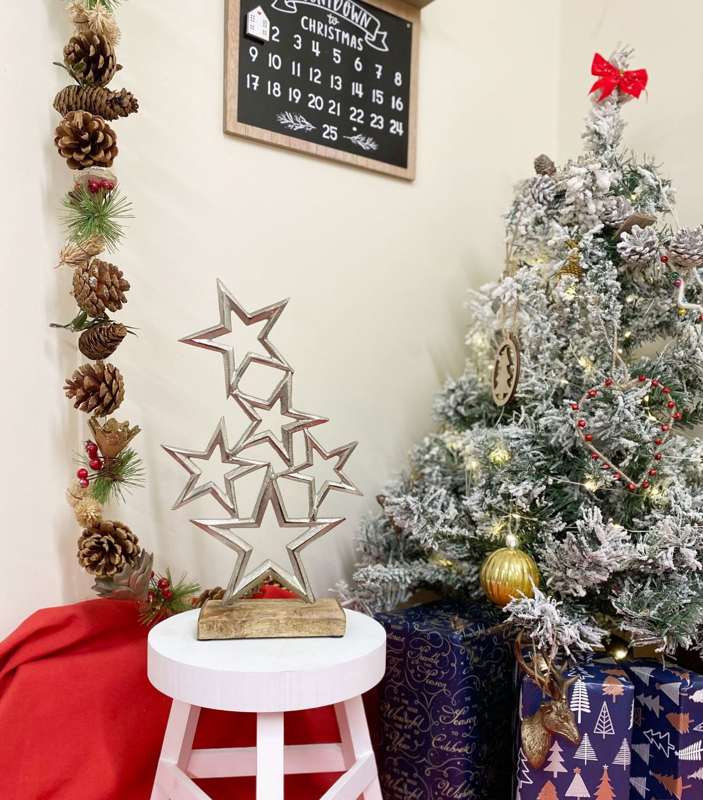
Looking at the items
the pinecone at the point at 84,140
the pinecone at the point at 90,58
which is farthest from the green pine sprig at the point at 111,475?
the pinecone at the point at 90,58

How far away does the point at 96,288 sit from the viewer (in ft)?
3.37

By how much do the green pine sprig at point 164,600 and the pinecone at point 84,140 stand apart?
1.99 feet

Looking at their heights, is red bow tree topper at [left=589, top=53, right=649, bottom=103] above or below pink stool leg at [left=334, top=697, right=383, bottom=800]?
above

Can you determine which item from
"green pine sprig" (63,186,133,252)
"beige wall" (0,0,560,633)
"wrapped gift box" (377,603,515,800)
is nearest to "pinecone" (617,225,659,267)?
"beige wall" (0,0,560,633)

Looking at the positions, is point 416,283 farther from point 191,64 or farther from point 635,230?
point 191,64

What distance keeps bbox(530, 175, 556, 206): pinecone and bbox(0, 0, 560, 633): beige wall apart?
0.31 metres

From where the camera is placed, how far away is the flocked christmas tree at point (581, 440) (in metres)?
1.06

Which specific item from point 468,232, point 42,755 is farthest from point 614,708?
point 468,232

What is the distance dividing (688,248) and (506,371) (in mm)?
338

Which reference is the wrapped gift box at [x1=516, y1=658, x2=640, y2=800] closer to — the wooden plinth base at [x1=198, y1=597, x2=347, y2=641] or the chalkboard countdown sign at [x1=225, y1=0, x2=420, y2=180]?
the wooden plinth base at [x1=198, y1=597, x2=347, y2=641]

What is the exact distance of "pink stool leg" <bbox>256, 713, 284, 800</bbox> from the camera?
0.83 metres

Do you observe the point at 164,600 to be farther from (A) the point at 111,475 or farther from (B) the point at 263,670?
(B) the point at 263,670

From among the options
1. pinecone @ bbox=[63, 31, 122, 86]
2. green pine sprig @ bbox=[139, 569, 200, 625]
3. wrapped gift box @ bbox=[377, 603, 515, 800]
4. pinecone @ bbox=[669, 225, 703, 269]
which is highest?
pinecone @ bbox=[63, 31, 122, 86]

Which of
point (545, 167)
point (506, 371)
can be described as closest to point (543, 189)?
point (545, 167)
